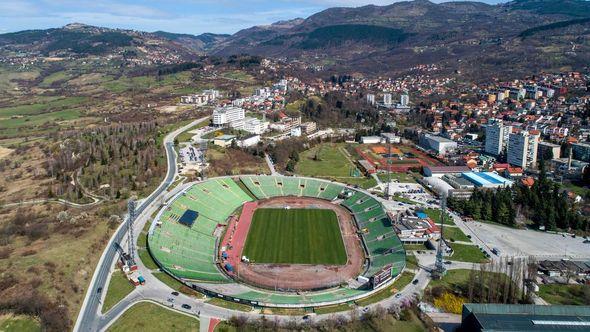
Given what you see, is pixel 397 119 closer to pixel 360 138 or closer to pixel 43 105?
pixel 360 138

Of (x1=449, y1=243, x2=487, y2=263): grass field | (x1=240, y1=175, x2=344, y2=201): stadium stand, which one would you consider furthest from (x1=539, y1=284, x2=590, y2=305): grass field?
(x1=240, y1=175, x2=344, y2=201): stadium stand

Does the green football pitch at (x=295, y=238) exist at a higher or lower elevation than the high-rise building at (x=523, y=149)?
lower

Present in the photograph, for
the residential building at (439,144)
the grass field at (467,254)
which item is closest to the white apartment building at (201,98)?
the residential building at (439,144)

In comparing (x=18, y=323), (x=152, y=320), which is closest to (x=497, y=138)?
(x=152, y=320)

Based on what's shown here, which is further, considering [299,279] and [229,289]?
[299,279]

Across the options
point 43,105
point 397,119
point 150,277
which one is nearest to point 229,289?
point 150,277

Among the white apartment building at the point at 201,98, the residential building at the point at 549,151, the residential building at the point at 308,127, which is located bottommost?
the residential building at the point at 549,151

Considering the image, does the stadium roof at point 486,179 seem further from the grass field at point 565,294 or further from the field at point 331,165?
the grass field at point 565,294
